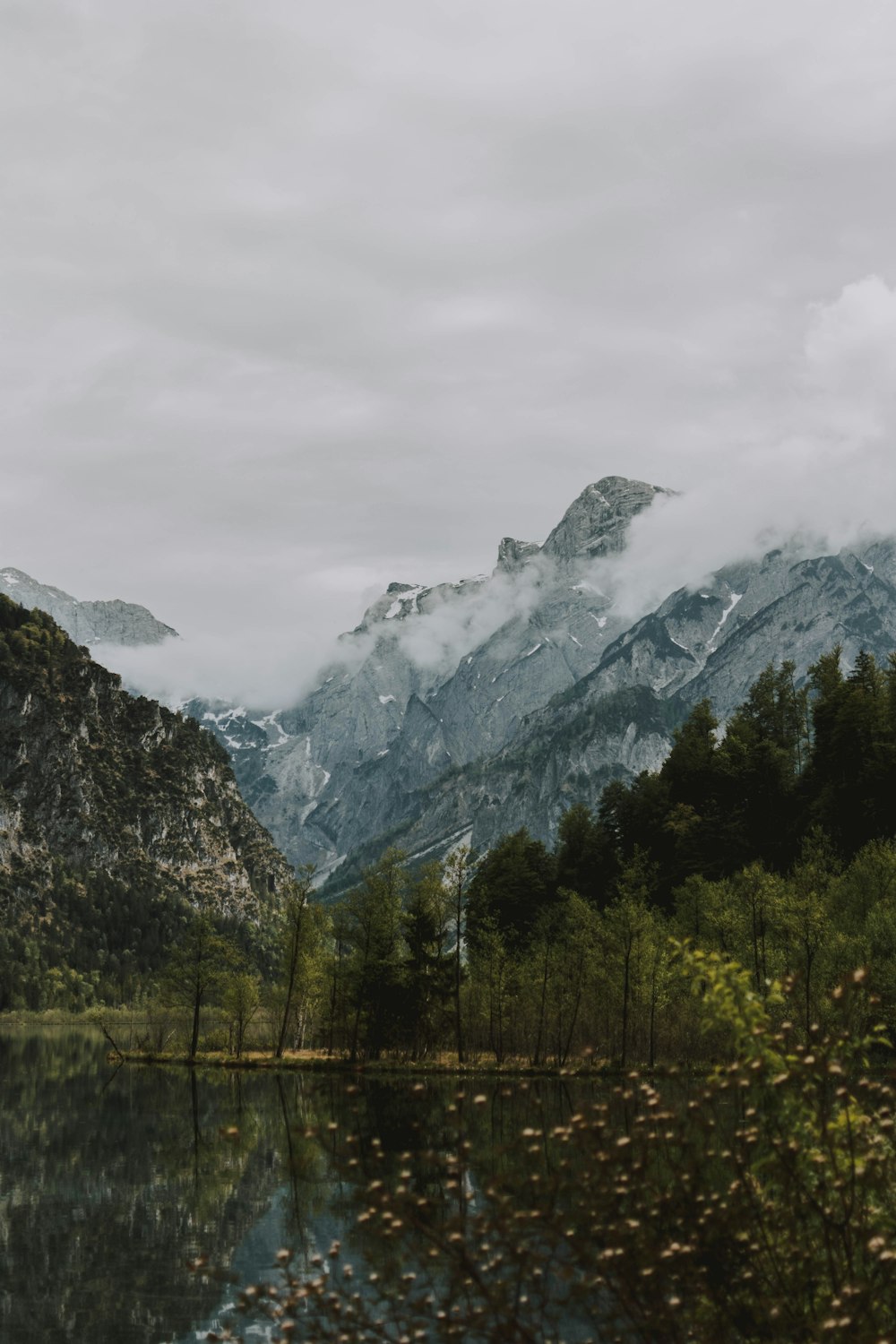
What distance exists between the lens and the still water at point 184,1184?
3178 centimetres

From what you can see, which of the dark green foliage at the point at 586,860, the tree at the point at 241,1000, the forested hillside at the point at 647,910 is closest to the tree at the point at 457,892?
the forested hillside at the point at 647,910

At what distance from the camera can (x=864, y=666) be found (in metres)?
180

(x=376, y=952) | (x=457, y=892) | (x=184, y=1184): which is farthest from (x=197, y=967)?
(x=184, y=1184)

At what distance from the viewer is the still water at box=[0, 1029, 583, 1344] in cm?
3178

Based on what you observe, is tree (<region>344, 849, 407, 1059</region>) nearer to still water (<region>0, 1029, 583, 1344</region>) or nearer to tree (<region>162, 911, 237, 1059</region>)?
tree (<region>162, 911, 237, 1059</region>)

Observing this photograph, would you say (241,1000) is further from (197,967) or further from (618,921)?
(618,921)

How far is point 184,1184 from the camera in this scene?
52531 mm

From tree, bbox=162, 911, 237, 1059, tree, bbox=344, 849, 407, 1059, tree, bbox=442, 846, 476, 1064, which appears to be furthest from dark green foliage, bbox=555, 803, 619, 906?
tree, bbox=162, 911, 237, 1059

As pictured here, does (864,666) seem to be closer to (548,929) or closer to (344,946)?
(548,929)

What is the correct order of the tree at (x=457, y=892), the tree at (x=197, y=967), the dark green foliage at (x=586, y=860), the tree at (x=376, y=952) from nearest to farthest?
the tree at (x=457, y=892) < the tree at (x=376, y=952) < the tree at (x=197, y=967) < the dark green foliage at (x=586, y=860)

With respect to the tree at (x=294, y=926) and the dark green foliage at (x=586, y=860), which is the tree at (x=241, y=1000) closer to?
the tree at (x=294, y=926)

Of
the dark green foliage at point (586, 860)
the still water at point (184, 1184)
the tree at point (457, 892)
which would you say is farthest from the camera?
the dark green foliage at point (586, 860)

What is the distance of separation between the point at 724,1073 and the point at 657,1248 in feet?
8.71

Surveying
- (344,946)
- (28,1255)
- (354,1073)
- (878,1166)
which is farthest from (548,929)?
(878,1166)
